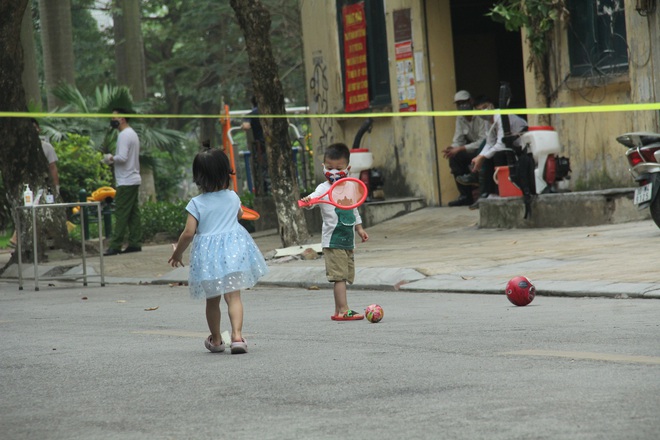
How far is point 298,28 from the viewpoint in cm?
3697

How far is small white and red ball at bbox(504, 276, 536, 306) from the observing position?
386 inches

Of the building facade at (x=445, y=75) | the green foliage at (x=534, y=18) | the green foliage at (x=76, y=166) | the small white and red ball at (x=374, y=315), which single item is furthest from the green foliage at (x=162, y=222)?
the small white and red ball at (x=374, y=315)

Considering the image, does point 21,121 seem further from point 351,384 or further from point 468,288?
point 351,384

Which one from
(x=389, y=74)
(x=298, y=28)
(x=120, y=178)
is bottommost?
(x=120, y=178)

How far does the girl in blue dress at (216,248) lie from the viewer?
815 cm

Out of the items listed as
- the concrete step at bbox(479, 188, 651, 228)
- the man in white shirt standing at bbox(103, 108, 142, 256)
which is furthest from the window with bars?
the man in white shirt standing at bbox(103, 108, 142, 256)

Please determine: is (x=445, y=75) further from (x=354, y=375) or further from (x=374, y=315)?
(x=354, y=375)

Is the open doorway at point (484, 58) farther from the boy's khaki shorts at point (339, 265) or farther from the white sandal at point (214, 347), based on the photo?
the white sandal at point (214, 347)

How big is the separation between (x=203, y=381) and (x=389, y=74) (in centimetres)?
1549

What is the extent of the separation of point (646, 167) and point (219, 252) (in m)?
6.43

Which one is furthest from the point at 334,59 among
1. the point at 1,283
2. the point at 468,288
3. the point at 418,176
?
the point at 468,288

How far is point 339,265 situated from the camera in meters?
9.88

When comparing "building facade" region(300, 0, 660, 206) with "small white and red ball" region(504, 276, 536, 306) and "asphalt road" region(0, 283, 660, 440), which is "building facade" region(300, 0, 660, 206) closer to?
"small white and red ball" region(504, 276, 536, 306)

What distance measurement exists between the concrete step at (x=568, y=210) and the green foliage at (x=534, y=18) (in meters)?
2.59
